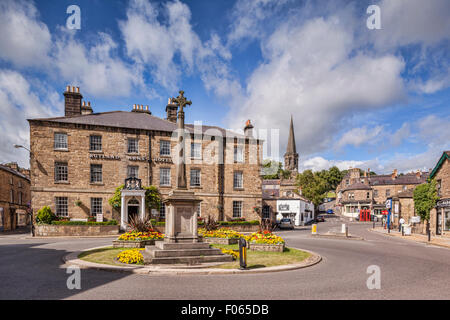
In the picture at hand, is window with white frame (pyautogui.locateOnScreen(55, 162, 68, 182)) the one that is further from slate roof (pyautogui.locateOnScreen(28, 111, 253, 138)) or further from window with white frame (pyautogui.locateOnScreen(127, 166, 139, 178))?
window with white frame (pyautogui.locateOnScreen(127, 166, 139, 178))

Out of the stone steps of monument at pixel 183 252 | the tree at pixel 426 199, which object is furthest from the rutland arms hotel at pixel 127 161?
the stone steps of monument at pixel 183 252

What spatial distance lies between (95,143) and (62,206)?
6590 millimetres

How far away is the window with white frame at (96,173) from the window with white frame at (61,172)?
2.27 m

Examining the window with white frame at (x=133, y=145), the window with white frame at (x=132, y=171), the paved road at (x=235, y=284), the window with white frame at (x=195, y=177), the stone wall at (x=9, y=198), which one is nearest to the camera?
the paved road at (x=235, y=284)

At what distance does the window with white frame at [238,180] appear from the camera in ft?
104

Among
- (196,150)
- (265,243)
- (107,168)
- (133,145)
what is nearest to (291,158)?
(196,150)

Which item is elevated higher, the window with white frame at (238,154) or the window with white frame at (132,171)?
the window with white frame at (238,154)

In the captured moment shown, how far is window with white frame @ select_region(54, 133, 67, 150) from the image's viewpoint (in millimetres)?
26281

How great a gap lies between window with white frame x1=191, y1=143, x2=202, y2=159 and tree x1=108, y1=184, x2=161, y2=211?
5.49 meters

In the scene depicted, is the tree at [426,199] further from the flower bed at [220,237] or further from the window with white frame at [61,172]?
the window with white frame at [61,172]

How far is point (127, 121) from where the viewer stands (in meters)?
29.5
